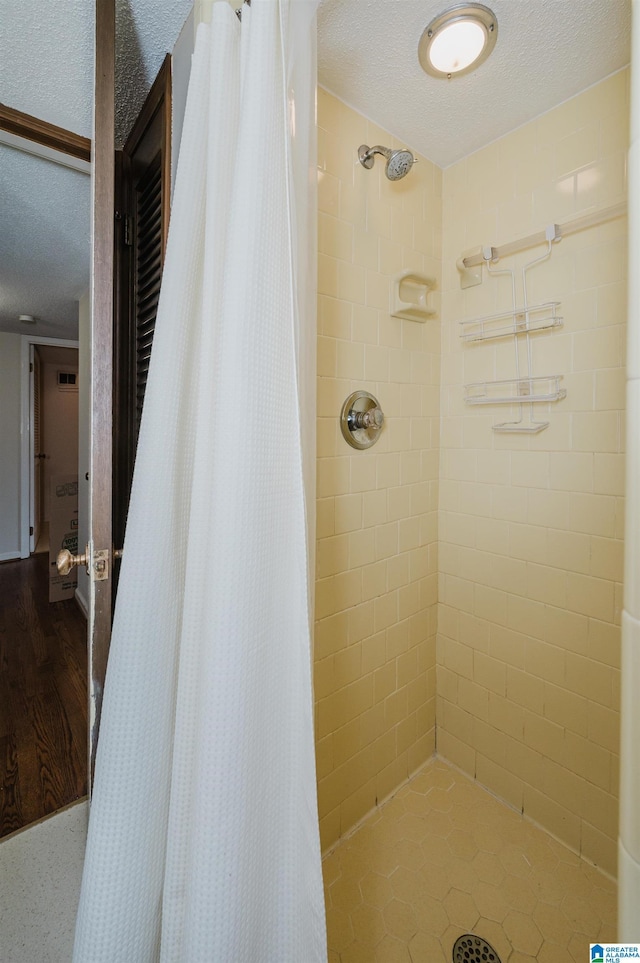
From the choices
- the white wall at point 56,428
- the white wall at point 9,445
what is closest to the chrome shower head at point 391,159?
the white wall at point 9,445

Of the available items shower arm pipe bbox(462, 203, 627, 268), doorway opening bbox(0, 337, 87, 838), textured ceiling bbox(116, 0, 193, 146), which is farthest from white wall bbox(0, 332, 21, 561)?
shower arm pipe bbox(462, 203, 627, 268)

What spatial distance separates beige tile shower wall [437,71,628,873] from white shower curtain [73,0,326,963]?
922 mm

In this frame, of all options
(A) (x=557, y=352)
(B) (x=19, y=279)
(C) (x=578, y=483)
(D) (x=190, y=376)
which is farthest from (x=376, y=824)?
(B) (x=19, y=279)

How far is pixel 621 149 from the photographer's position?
116 cm

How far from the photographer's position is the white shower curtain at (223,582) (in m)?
0.61

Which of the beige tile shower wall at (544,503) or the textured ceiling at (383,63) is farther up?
the textured ceiling at (383,63)

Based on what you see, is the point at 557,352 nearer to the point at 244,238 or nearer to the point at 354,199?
the point at 354,199

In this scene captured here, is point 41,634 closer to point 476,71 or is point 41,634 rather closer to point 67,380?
point 476,71

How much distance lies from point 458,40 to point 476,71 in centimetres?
15

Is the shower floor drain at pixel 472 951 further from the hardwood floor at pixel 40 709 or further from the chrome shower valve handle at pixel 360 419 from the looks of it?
the chrome shower valve handle at pixel 360 419

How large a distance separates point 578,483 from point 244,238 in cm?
118

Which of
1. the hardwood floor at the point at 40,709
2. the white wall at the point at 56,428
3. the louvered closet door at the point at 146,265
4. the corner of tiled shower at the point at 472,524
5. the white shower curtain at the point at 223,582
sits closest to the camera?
the white shower curtain at the point at 223,582

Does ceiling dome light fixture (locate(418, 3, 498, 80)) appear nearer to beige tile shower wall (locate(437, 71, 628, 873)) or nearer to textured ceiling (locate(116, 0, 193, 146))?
beige tile shower wall (locate(437, 71, 628, 873))

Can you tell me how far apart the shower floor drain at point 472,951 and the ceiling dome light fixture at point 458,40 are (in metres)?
2.27
